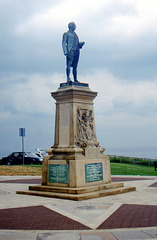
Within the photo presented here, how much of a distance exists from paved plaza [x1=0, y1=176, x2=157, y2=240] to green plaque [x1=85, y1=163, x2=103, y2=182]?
106 cm

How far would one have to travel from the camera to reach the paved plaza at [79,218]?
5.81 m

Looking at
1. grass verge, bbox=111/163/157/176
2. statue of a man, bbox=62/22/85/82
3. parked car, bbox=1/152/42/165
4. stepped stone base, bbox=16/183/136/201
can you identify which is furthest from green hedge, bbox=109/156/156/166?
statue of a man, bbox=62/22/85/82

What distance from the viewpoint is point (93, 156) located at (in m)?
11.3

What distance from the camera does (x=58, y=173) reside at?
1091 centimetres

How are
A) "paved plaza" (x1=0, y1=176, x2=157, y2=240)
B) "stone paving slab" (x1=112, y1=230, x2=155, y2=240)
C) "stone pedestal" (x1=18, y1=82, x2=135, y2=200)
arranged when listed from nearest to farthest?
1. "stone paving slab" (x1=112, y1=230, x2=155, y2=240)
2. "paved plaza" (x1=0, y1=176, x2=157, y2=240)
3. "stone pedestal" (x1=18, y1=82, x2=135, y2=200)

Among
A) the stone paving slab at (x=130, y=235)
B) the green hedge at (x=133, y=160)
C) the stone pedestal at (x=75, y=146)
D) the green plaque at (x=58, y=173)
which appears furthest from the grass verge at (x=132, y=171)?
the stone paving slab at (x=130, y=235)

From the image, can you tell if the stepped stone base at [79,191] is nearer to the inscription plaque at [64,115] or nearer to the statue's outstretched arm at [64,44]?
the inscription plaque at [64,115]

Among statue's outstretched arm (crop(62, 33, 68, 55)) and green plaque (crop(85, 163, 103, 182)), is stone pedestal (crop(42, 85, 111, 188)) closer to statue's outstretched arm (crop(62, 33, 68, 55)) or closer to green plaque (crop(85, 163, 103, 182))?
green plaque (crop(85, 163, 103, 182))

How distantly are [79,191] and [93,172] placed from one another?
1.28 m

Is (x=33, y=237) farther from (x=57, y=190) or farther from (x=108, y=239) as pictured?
(x=57, y=190)

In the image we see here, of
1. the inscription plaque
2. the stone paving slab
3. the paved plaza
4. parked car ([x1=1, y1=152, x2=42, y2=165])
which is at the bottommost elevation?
the stone paving slab

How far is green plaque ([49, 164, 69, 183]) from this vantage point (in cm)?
1065

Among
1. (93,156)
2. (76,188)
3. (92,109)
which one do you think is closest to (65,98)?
(92,109)

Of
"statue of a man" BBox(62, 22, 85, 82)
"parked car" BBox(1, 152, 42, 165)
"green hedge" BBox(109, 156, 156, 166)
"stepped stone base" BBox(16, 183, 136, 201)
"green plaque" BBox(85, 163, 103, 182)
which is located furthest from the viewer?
"green hedge" BBox(109, 156, 156, 166)
